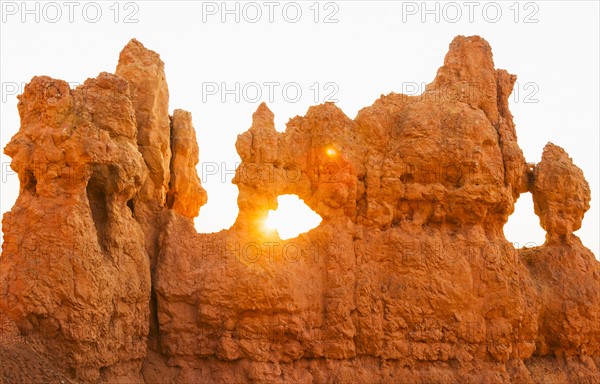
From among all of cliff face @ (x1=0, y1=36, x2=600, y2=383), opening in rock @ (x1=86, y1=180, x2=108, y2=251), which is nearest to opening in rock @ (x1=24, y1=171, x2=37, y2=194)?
cliff face @ (x1=0, y1=36, x2=600, y2=383)

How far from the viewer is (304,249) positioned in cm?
1331

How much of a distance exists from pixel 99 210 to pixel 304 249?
379cm

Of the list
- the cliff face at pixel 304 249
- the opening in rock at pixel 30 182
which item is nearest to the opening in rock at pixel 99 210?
the cliff face at pixel 304 249

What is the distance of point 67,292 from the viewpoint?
1061cm

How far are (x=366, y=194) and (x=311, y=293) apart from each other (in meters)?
2.20

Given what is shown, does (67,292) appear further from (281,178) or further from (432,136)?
(432,136)

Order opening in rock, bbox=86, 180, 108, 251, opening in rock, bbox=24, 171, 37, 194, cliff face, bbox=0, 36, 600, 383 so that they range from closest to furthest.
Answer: cliff face, bbox=0, 36, 600, 383, opening in rock, bbox=24, 171, 37, 194, opening in rock, bbox=86, 180, 108, 251

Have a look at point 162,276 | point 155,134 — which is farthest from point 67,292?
point 155,134

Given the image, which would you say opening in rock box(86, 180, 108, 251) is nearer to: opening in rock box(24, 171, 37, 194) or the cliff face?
the cliff face

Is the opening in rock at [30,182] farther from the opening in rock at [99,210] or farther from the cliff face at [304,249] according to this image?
the opening in rock at [99,210]

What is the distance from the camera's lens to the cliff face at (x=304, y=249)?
35.7 ft

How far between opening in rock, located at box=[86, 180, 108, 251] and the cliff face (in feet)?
0.08

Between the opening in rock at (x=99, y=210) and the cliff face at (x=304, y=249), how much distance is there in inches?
1.0

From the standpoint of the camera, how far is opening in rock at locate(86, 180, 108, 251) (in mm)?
11562
